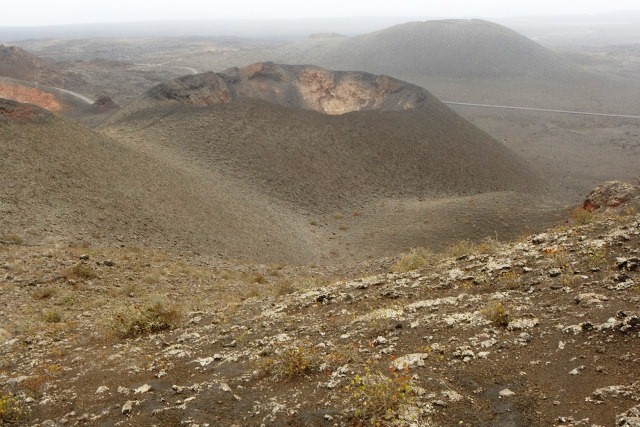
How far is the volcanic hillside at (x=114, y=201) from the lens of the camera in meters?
16.3

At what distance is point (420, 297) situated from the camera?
8.62 meters

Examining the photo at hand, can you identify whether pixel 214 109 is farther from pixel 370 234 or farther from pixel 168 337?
pixel 168 337

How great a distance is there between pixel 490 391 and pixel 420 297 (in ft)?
10.2

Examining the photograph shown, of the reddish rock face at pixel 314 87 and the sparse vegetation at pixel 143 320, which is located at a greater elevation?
the reddish rock face at pixel 314 87

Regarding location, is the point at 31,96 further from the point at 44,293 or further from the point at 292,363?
the point at 292,363

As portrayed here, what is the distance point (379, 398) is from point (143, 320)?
5.41m

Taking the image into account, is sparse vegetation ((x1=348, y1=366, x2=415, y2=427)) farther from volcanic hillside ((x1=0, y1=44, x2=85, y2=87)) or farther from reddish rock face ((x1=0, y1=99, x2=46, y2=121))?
volcanic hillside ((x1=0, y1=44, x2=85, y2=87))

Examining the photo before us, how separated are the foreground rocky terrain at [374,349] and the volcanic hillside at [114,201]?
5613mm

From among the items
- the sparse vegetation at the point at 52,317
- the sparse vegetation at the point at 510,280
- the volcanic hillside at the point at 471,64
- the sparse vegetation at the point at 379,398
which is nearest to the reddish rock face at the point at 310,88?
the sparse vegetation at the point at 52,317

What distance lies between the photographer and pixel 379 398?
17.6 ft

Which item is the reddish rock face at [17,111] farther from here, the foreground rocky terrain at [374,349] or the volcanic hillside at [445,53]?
the volcanic hillside at [445,53]

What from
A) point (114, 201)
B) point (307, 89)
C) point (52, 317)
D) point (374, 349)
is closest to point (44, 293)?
point (52, 317)

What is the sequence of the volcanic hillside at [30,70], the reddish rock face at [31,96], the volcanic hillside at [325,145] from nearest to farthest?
the volcanic hillside at [325,145] < the reddish rock face at [31,96] < the volcanic hillside at [30,70]

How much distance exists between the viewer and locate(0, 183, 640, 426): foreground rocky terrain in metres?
5.40
